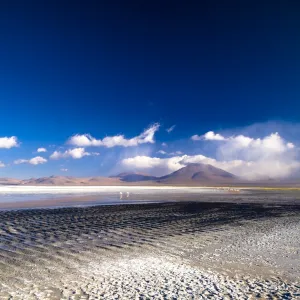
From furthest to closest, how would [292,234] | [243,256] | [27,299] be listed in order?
[292,234], [243,256], [27,299]

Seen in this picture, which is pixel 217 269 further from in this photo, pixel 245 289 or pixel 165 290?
pixel 165 290

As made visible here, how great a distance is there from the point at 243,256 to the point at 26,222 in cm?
1556

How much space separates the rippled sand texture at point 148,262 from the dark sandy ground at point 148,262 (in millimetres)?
28

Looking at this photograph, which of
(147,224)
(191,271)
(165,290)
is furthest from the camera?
(147,224)

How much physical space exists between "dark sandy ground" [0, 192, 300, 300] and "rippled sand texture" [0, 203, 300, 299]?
28 mm

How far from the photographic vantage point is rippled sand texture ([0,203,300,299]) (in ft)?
27.2

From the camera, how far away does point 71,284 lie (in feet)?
28.9

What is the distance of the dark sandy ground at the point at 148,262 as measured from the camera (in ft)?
27.2

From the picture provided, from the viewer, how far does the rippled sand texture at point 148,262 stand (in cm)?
830

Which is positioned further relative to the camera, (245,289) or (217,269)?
(217,269)

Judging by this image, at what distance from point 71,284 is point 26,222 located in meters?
14.3

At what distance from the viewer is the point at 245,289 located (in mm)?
8398

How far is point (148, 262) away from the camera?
11.3m

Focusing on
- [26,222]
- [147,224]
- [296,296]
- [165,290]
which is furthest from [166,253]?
[26,222]
